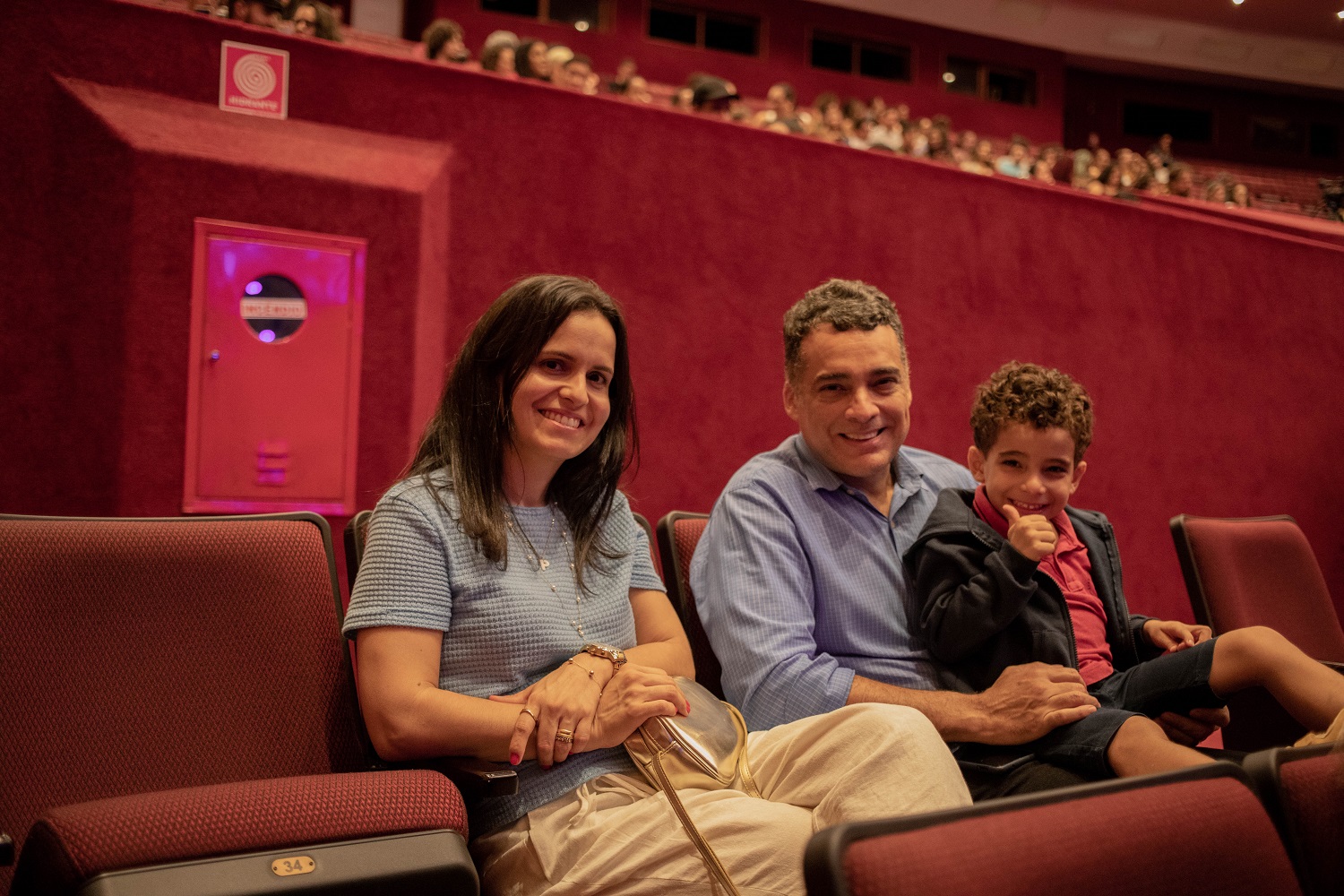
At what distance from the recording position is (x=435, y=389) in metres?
3.31

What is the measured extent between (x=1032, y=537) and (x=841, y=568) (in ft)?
0.99

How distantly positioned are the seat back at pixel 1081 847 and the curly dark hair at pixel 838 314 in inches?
41.2

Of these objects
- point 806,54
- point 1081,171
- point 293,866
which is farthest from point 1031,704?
point 806,54

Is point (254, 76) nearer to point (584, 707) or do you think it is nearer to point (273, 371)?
point (273, 371)

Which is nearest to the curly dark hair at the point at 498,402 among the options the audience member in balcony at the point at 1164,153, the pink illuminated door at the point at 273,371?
the pink illuminated door at the point at 273,371

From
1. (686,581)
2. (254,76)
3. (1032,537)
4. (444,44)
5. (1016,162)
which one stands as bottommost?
(686,581)

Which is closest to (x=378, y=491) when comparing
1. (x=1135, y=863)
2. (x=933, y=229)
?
(x=933, y=229)

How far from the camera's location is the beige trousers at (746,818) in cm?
116

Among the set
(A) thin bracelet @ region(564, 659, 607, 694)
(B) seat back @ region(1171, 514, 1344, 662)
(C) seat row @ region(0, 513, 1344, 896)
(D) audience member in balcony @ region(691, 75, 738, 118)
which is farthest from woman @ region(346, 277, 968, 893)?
(D) audience member in balcony @ region(691, 75, 738, 118)

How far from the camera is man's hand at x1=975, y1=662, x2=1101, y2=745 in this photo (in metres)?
1.42

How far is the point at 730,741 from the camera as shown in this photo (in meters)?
1.31

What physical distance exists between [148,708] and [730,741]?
29.5 inches

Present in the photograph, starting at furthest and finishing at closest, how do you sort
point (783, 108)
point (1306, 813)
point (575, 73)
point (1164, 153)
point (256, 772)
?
point (1164, 153) → point (783, 108) → point (575, 73) → point (256, 772) → point (1306, 813)

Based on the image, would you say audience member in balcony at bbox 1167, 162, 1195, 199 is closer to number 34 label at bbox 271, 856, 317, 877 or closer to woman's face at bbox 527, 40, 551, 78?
woman's face at bbox 527, 40, 551, 78
